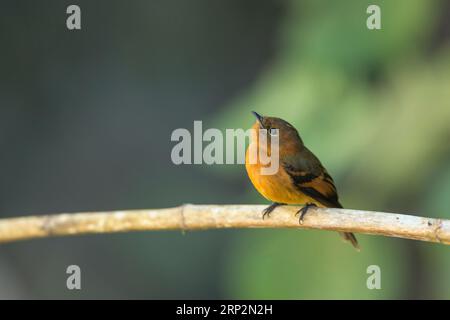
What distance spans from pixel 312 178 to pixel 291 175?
12 centimetres

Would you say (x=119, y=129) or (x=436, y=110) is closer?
(x=436, y=110)

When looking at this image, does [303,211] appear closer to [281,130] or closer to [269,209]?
[269,209]

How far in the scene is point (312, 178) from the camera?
3746 mm

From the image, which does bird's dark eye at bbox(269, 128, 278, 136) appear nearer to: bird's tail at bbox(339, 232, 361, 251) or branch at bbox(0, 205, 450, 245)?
branch at bbox(0, 205, 450, 245)

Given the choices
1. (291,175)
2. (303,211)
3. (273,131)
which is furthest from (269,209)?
(273,131)

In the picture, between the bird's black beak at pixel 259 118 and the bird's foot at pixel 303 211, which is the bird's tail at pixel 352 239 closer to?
the bird's foot at pixel 303 211

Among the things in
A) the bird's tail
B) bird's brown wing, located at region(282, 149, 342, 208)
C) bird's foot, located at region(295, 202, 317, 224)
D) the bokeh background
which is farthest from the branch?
the bokeh background

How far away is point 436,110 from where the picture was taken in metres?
3.72

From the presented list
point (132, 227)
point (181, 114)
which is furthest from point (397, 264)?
point (181, 114)

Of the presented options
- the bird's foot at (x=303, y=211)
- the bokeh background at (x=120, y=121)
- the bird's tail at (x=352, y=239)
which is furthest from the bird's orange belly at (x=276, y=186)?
the bokeh background at (x=120, y=121)

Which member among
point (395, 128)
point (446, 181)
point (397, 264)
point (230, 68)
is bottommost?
point (397, 264)

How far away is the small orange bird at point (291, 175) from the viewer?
363 centimetres

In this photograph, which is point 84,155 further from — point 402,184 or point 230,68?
point 402,184

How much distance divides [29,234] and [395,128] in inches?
78.8
